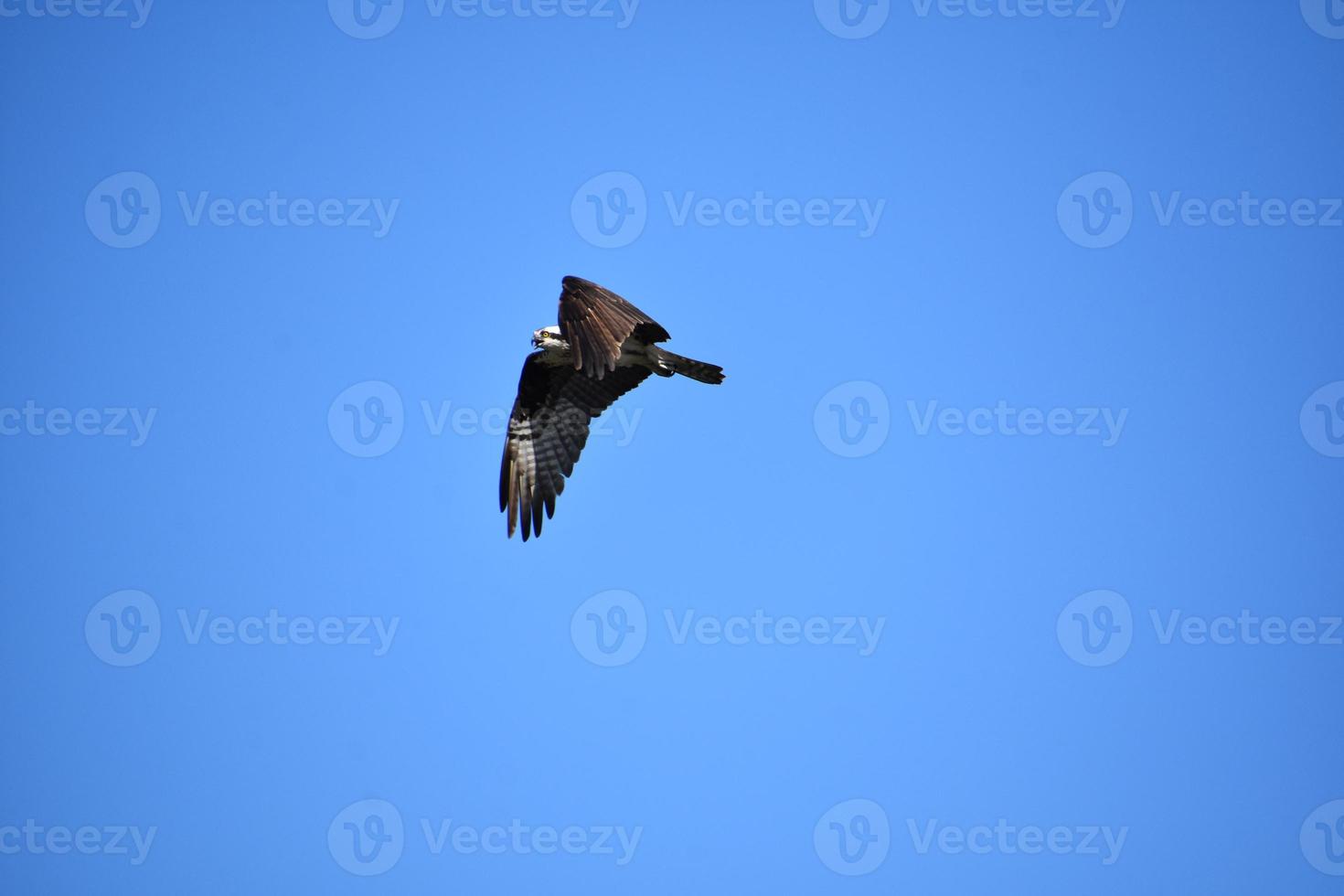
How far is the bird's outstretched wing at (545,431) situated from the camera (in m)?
15.0

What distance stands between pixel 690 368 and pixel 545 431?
2.43m

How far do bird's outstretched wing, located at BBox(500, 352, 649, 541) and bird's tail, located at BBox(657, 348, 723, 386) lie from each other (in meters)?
0.80

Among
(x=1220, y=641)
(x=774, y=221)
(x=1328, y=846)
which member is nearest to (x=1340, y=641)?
(x=1220, y=641)

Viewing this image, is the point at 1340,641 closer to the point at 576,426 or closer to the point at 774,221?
the point at 774,221

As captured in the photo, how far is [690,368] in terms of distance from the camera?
13812 millimetres

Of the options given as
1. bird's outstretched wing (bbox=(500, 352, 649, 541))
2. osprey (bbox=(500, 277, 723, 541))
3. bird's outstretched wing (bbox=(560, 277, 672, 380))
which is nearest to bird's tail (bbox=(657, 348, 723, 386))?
osprey (bbox=(500, 277, 723, 541))

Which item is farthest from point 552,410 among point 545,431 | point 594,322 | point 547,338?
point 594,322

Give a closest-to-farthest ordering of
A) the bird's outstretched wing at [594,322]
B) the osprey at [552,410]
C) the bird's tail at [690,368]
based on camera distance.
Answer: the bird's outstretched wing at [594,322] < the bird's tail at [690,368] < the osprey at [552,410]

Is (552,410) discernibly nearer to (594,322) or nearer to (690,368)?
(690,368)

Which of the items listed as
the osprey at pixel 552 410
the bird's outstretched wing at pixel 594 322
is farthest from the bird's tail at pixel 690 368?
the bird's outstretched wing at pixel 594 322

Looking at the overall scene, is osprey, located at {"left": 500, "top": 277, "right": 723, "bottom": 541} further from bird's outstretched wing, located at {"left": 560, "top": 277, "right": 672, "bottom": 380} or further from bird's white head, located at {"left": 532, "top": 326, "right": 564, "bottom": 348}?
bird's outstretched wing, located at {"left": 560, "top": 277, "right": 672, "bottom": 380}

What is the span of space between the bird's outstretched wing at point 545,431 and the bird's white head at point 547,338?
628mm

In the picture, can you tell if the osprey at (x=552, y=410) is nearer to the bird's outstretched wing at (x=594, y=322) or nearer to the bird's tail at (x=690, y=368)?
the bird's tail at (x=690, y=368)

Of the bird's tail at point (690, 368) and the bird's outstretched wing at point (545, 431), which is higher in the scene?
the bird's tail at point (690, 368)
